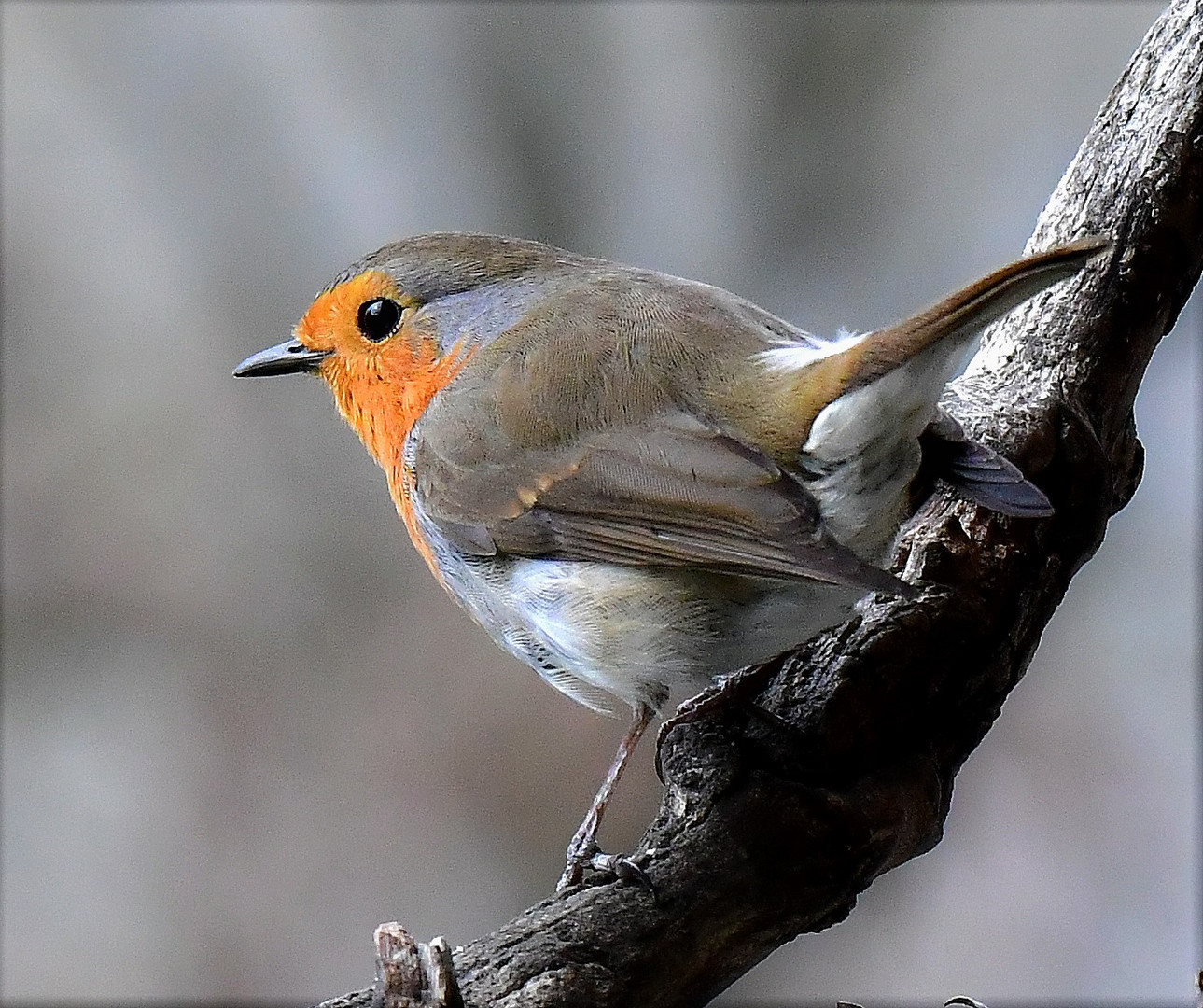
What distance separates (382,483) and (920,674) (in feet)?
10.8

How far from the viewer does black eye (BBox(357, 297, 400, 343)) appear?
206cm

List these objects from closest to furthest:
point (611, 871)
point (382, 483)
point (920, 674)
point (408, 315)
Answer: point (611, 871) → point (920, 674) → point (408, 315) → point (382, 483)

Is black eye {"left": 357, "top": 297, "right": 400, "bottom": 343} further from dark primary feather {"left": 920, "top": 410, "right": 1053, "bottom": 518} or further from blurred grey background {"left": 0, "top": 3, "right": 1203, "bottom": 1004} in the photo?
blurred grey background {"left": 0, "top": 3, "right": 1203, "bottom": 1004}

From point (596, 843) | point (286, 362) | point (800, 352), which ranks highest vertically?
point (286, 362)

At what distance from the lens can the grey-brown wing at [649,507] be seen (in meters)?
1.46

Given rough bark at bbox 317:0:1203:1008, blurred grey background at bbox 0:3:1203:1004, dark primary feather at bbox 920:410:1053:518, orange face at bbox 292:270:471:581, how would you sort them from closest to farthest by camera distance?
rough bark at bbox 317:0:1203:1008
dark primary feather at bbox 920:410:1053:518
orange face at bbox 292:270:471:581
blurred grey background at bbox 0:3:1203:1004

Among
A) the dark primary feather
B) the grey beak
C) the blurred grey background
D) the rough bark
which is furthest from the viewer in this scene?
the blurred grey background

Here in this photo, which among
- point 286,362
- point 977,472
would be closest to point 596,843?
point 977,472

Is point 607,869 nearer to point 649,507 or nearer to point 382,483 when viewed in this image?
point 649,507

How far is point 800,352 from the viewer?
167 centimetres

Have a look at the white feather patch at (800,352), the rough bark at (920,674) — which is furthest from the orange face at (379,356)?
the rough bark at (920,674)

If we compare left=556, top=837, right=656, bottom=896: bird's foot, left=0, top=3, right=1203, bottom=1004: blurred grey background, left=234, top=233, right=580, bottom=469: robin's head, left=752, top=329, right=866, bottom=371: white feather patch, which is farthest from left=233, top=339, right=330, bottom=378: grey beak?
left=0, top=3, right=1203, bottom=1004: blurred grey background

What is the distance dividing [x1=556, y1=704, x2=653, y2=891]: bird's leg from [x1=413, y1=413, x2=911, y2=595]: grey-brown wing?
24cm

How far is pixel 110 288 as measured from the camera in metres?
4.87
